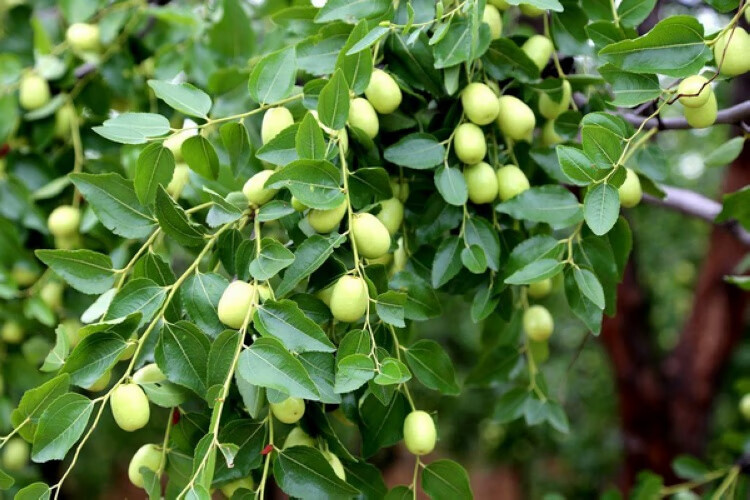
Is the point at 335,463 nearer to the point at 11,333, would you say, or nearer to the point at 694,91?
the point at 694,91

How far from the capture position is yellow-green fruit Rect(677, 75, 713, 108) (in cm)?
69

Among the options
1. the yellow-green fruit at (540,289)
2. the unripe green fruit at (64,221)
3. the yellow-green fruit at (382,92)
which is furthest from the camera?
the unripe green fruit at (64,221)

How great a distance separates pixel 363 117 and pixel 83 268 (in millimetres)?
313

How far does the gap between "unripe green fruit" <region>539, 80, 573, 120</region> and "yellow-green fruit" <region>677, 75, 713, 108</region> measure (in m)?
0.17

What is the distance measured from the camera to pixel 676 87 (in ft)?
2.47

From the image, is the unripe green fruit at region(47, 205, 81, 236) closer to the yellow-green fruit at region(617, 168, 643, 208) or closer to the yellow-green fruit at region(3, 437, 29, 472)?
the yellow-green fruit at region(3, 437, 29, 472)

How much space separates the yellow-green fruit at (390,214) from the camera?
0.81 metres

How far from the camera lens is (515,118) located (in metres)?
0.81

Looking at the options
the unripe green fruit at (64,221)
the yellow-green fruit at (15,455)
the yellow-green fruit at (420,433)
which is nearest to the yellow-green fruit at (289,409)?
the yellow-green fruit at (420,433)

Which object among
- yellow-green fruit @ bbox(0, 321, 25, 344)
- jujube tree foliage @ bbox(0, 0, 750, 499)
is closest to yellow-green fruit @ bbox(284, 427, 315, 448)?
jujube tree foliage @ bbox(0, 0, 750, 499)

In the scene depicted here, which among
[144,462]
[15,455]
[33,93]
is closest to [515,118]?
[144,462]

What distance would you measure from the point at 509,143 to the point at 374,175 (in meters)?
0.22

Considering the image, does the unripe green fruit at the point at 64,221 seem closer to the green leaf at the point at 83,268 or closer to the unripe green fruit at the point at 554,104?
the green leaf at the point at 83,268

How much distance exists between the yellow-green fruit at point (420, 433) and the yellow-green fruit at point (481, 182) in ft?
0.79
